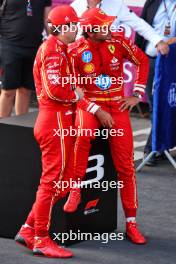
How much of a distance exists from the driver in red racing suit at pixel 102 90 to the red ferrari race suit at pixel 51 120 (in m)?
0.35

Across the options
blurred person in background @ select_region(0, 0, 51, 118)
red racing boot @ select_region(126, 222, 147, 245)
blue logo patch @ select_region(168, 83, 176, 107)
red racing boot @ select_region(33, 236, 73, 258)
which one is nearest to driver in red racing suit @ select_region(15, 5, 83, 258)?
red racing boot @ select_region(33, 236, 73, 258)

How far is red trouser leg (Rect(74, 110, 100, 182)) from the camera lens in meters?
7.71

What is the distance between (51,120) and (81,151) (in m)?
0.55

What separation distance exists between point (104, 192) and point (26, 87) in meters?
2.97

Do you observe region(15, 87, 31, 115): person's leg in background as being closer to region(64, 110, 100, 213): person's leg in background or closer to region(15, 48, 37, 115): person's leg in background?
region(15, 48, 37, 115): person's leg in background

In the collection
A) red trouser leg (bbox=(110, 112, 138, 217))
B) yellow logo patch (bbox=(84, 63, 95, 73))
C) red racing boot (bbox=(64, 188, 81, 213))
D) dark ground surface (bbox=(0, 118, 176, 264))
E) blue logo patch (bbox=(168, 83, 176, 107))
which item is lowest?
dark ground surface (bbox=(0, 118, 176, 264))

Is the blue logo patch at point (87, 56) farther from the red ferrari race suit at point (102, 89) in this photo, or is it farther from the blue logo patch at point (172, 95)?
the blue logo patch at point (172, 95)

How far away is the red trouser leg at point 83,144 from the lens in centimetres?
771

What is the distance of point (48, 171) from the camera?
7355mm

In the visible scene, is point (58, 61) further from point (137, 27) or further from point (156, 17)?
point (156, 17)

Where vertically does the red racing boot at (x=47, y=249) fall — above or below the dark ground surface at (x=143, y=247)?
above

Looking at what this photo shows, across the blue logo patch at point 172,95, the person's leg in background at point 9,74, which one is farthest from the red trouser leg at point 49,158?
the person's leg in background at point 9,74

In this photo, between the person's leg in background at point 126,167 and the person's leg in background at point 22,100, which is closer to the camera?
the person's leg in background at point 126,167

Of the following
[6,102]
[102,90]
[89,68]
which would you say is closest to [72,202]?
[102,90]
